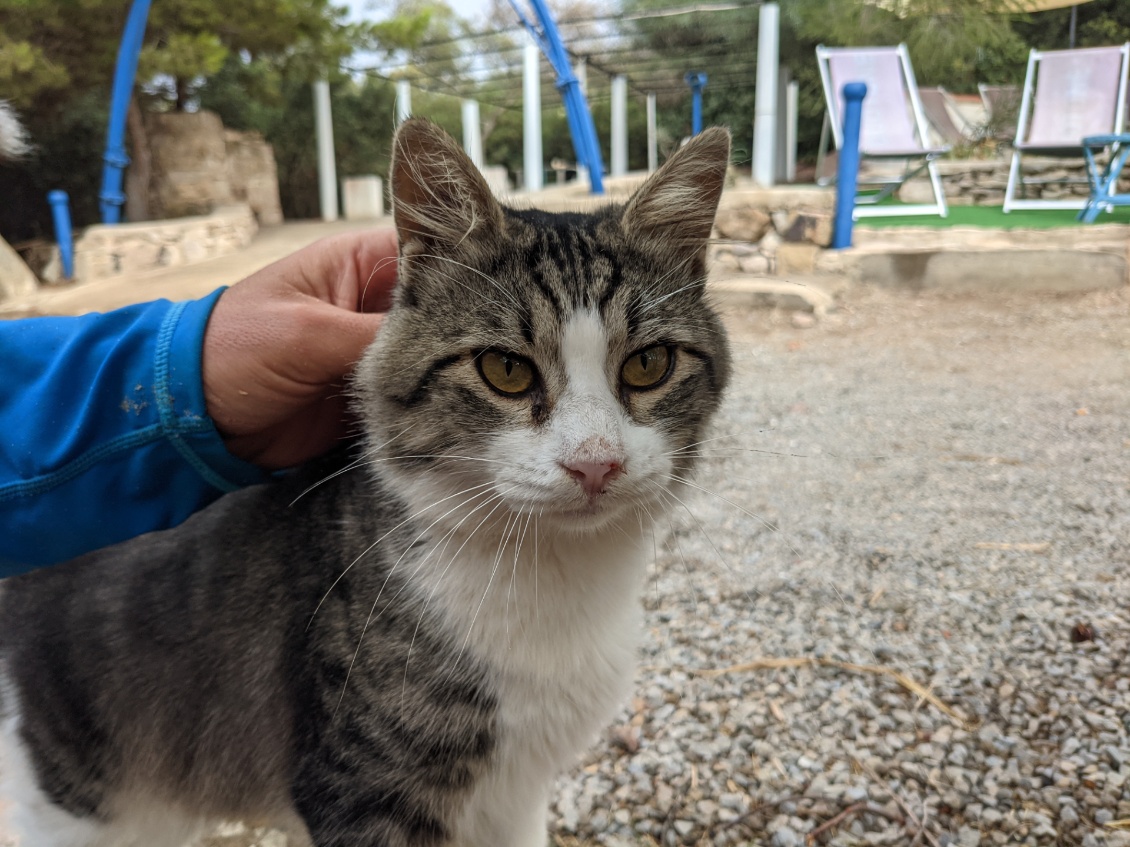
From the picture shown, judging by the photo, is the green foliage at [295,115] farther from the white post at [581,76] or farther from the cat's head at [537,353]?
the cat's head at [537,353]

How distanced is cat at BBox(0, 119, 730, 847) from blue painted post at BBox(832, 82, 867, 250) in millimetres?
4523

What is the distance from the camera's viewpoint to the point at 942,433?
302cm

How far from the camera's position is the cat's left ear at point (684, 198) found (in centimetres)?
125

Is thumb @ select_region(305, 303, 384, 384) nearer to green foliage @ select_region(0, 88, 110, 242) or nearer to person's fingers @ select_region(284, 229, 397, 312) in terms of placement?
person's fingers @ select_region(284, 229, 397, 312)

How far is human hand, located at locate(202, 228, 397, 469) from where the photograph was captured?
46.4 inches

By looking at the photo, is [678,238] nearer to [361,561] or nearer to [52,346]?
[361,561]

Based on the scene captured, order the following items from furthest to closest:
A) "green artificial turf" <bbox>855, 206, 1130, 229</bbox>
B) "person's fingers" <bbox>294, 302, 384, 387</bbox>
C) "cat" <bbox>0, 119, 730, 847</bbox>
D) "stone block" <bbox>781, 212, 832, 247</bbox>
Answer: "stone block" <bbox>781, 212, 832, 247</bbox> < "green artificial turf" <bbox>855, 206, 1130, 229</bbox> < "person's fingers" <bbox>294, 302, 384, 387</bbox> < "cat" <bbox>0, 119, 730, 847</bbox>

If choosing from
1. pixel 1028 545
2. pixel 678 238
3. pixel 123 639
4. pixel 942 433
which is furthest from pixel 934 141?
pixel 123 639

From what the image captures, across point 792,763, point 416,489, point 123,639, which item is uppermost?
point 416,489

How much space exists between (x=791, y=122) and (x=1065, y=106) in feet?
9.92

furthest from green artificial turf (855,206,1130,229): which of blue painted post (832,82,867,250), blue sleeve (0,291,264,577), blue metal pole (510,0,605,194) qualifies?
blue sleeve (0,291,264,577)

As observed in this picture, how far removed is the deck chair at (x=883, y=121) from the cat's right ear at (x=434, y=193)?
477 centimetres

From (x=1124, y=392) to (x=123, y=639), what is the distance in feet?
11.0

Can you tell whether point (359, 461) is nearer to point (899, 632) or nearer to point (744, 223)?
point (899, 632)
